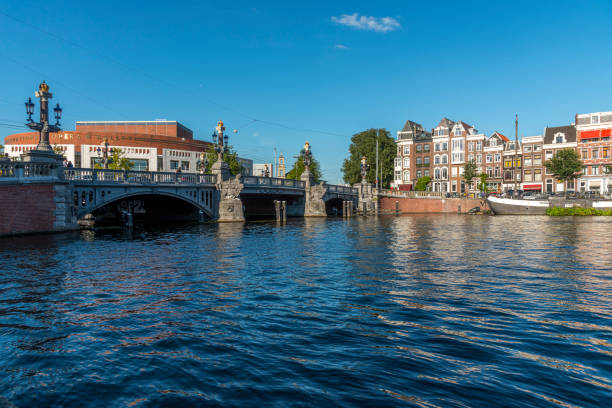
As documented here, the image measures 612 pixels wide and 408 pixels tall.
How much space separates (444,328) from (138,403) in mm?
5129

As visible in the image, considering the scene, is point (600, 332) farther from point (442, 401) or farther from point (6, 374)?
point (6, 374)

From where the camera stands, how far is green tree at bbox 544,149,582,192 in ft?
196

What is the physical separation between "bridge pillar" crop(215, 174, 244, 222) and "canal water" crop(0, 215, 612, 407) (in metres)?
22.0

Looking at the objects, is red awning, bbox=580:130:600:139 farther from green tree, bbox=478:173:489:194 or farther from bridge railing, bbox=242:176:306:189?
bridge railing, bbox=242:176:306:189

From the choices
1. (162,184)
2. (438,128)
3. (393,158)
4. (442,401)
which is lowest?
(442,401)

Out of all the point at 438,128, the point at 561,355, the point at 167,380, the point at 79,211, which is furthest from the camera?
the point at 438,128

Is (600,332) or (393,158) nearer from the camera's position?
(600,332)

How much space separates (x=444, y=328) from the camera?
7297 mm

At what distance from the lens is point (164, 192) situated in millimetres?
31266

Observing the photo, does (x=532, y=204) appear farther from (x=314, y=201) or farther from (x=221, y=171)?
(x=221, y=171)

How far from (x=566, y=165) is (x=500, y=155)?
15186 millimetres

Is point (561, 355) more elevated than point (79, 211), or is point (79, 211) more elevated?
point (79, 211)

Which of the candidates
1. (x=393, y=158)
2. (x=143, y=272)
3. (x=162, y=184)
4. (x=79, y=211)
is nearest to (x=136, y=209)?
(x=162, y=184)

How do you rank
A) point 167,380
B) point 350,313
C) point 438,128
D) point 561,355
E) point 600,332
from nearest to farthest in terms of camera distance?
1. point 167,380
2. point 561,355
3. point 600,332
4. point 350,313
5. point 438,128
